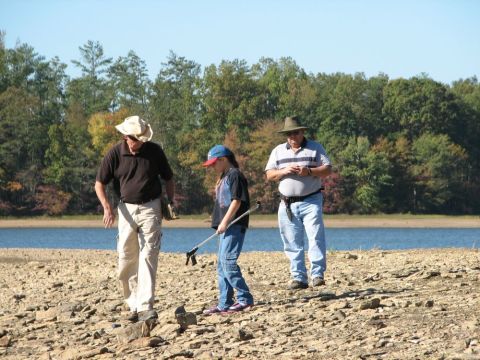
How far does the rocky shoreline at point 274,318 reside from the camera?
28.6 ft

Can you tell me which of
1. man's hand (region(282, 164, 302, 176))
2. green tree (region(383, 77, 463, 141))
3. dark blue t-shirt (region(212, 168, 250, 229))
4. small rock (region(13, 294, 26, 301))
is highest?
green tree (region(383, 77, 463, 141))

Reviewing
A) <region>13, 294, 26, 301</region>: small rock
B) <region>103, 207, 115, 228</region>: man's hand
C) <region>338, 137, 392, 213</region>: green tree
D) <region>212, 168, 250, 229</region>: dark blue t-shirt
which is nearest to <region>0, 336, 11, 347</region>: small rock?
<region>103, 207, 115, 228</region>: man's hand

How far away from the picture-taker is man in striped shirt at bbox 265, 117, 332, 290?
11.6 meters

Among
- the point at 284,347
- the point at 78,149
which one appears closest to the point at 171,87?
the point at 78,149

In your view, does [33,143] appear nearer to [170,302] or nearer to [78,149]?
[78,149]

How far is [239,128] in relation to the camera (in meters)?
84.0

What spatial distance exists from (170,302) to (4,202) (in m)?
62.6

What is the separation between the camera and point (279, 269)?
1493 cm

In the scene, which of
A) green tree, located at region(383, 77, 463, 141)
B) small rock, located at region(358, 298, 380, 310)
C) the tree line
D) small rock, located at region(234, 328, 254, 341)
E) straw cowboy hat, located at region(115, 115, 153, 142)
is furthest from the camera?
green tree, located at region(383, 77, 463, 141)

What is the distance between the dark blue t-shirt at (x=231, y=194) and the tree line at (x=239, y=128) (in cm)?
6155

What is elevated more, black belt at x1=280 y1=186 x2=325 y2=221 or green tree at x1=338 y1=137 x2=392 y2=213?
green tree at x1=338 y1=137 x2=392 y2=213

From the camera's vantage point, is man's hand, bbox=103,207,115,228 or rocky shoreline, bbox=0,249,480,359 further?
man's hand, bbox=103,207,115,228

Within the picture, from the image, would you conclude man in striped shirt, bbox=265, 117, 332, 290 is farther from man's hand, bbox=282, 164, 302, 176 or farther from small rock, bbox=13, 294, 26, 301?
small rock, bbox=13, 294, 26, 301

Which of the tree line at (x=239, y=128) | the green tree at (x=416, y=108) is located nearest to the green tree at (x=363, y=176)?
the tree line at (x=239, y=128)
